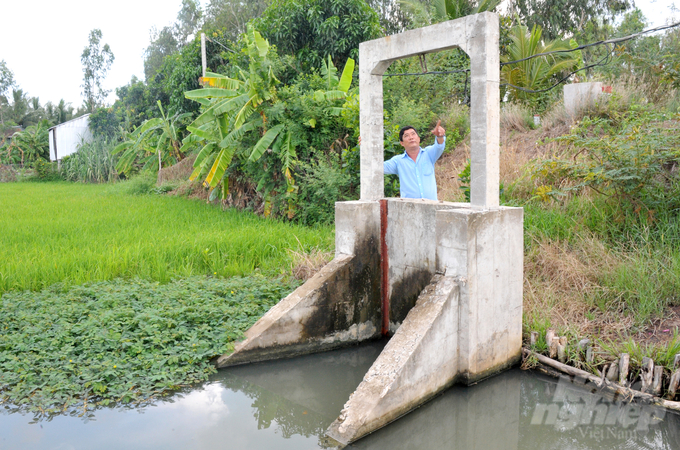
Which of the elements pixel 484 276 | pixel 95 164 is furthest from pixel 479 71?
pixel 95 164

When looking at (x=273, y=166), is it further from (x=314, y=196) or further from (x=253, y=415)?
(x=253, y=415)

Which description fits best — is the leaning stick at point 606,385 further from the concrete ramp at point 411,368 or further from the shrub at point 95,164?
the shrub at point 95,164

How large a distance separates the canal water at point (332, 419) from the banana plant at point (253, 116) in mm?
5212

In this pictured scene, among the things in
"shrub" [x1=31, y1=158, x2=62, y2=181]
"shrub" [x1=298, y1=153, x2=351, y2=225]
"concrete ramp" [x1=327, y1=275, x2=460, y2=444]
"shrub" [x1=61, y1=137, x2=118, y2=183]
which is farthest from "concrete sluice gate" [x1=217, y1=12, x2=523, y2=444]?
"shrub" [x1=31, y1=158, x2=62, y2=181]

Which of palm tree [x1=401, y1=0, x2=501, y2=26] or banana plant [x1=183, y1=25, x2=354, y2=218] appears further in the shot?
palm tree [x1=401, y1=0, x2=501, y2=26]

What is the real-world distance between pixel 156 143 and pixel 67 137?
12.4 metres

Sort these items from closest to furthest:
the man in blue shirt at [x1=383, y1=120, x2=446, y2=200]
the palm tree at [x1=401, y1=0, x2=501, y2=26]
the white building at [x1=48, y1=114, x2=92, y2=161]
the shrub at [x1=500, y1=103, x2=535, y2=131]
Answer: the man in blue shirt at [x1=383, y1=120, x2=446, y2=200], the shrub at [x1=500, y1=103, x2=535, y2=131], the palm tree at [x1=401, y1=0, x2=501, y2=26], the white building at [x1=48, y1=114, x2=92, y2=161]

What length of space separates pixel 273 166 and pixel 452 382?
6175mm

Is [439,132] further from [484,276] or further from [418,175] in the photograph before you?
[484,276]

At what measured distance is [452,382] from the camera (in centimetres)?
423

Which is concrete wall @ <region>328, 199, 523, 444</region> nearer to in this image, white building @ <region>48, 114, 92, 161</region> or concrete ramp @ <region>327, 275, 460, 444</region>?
concrete ramp @ <region>327, 275, 460, 444</region>

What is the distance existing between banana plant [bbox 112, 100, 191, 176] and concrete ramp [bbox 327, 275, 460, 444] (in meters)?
12.1

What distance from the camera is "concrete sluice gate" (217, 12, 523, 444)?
3859 mm

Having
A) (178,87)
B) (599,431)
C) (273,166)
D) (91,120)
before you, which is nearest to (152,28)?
(91,120)
